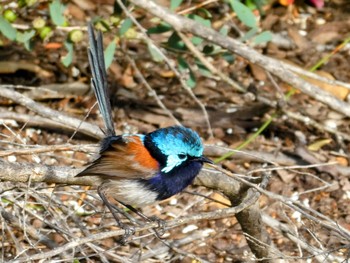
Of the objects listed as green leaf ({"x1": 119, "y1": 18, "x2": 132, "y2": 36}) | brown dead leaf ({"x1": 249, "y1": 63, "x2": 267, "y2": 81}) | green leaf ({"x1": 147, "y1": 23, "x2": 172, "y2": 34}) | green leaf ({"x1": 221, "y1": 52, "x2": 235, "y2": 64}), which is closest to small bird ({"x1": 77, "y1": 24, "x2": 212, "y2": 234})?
green leaf ({"x1": 119, "y1": 18, "x2": 132, "y2": 36})

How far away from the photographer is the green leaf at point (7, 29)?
5.71 m

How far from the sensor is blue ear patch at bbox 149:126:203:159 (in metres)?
4.15

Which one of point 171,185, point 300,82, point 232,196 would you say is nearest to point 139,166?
point 171,185

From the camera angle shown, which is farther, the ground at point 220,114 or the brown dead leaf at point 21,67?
the brown dead leaf at point 21,67

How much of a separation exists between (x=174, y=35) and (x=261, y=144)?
3.80 ft

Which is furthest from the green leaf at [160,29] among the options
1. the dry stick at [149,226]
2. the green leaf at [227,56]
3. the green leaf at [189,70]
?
the dry stick at [149,226]

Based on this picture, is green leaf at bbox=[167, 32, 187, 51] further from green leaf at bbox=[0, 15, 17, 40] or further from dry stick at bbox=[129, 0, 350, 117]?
green leaf at bbox=[0, 15, 17, 40]

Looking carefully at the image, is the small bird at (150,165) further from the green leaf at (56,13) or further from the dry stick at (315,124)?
the dry stick at (315,124)

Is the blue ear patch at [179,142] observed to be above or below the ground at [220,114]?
above

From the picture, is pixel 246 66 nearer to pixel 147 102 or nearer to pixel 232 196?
pixel 147 102

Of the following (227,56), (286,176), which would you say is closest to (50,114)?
(227,56)

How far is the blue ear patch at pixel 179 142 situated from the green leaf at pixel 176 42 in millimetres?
1844

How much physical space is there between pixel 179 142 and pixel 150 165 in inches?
7.9

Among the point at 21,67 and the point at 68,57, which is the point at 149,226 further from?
the point at 21,67
